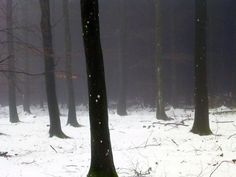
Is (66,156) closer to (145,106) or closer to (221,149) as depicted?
(221,149)

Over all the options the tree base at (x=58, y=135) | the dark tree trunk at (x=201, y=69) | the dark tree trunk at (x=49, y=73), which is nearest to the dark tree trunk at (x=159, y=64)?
the dark tree trunk at (x=49, y=73)

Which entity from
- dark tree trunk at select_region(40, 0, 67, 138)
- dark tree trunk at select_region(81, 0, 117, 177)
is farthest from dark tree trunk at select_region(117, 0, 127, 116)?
dark tree trunk at select_region(81, 0, 117, 177)

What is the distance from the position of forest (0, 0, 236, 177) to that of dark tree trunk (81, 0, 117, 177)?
0.08 ft

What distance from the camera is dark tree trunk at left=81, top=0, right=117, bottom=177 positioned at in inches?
348

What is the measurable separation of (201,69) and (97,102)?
8.97 m

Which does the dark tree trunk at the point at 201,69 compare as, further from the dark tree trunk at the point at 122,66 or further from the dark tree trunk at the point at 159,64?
the dark tree trunk at the point at 122,66

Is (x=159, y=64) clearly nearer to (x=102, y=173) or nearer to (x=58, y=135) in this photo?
(x=58, y=135)

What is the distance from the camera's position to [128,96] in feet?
139

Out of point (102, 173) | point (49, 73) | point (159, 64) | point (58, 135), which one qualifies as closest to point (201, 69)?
point (49, 73)

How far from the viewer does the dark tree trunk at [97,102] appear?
8828mm

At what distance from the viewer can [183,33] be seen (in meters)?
36.9

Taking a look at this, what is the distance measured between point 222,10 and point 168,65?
7318mm

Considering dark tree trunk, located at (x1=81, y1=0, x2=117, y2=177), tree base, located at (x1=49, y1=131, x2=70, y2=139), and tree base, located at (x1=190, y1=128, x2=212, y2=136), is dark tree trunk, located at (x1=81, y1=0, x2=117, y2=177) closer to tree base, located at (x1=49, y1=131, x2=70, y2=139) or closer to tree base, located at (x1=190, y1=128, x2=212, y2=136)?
tree base, located at (x1=190, y1=128, x2=212, y2=136)

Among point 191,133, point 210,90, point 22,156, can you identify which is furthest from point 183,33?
point 22,156
